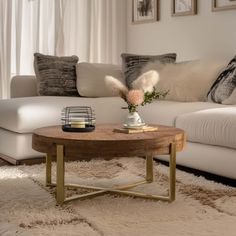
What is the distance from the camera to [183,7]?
5.05m

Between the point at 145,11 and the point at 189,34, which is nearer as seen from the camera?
the point at 189,34

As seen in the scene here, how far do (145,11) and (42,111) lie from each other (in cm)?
224

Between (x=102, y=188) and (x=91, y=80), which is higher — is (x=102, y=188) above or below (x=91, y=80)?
below

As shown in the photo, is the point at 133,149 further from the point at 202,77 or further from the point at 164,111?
the point at 202,77

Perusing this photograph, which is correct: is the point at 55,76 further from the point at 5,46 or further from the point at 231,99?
the point at 231,99

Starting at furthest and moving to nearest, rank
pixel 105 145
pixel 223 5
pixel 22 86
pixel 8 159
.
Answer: pixel 22 86 < pixel 223 5 < pixel 8 159 < pixel 105 145

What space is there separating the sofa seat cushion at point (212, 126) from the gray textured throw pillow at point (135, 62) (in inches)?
50.5

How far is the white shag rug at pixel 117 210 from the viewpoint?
7.54ft

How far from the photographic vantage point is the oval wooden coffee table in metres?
2.54

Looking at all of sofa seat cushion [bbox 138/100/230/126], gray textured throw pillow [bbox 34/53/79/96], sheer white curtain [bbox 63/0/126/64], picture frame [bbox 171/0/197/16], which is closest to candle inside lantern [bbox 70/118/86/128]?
sofa seat cushion [bbox 138/100/230/126]

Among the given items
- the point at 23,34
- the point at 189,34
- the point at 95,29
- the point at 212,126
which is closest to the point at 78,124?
the point at 212,126

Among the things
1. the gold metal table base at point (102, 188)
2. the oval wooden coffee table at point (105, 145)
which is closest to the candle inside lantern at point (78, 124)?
the oval wooden coffee table at point (105, 145)

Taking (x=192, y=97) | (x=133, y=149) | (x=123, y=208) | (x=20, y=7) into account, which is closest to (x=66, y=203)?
(x=123, y=208)

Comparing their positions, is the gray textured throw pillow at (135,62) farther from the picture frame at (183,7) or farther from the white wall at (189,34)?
the picture frame at (183,7)
